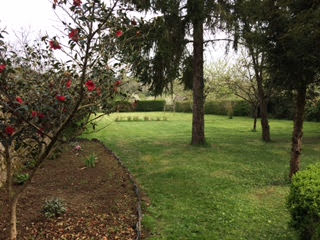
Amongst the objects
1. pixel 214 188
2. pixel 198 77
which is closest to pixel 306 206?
pixel 214 188

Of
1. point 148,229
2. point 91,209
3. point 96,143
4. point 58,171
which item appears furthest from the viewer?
point 96,143

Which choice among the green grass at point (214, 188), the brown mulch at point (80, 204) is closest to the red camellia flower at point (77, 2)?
the brown mulch at point (80, 204)

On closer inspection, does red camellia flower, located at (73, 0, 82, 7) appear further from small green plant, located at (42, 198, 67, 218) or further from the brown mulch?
small green plant, located at (42, 198, 67, 218)

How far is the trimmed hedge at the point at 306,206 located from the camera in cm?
265

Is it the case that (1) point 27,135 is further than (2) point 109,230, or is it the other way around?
(2) point 109,230

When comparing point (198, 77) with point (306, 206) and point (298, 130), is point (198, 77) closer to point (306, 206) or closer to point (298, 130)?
point (298, 130)

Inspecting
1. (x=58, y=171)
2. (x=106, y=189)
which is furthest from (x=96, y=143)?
(x=106, y=189)

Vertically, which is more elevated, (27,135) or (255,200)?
(27,135)

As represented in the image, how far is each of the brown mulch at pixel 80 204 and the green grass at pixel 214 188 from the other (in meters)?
0.38

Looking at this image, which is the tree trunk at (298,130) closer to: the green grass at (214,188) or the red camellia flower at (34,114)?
the green grass at (214,188)

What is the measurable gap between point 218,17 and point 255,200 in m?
5.65

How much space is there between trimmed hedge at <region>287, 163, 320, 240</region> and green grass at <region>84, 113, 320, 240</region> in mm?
492

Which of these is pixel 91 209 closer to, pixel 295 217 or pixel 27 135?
pixel 27 135

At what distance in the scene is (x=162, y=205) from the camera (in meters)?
4.23
